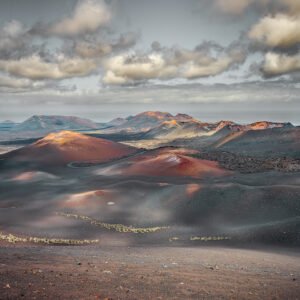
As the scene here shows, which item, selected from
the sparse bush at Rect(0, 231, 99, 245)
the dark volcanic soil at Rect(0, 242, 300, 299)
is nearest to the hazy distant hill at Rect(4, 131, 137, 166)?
the sparse bush at Rect(0, 231, 99, 245)

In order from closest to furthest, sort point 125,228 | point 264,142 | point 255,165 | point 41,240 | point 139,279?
point 139,279, point 41,240, point 125,228, point 255,165, point 264,142

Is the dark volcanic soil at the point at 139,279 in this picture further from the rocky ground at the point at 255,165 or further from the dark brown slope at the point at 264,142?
the dark brown slope at the point at 264,142

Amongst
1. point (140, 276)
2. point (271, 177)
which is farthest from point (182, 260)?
point (271, 177)

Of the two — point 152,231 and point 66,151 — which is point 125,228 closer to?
point 152,231

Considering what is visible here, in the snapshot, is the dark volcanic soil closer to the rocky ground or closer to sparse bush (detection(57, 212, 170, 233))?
sparse bush (detection(57, 212, 170, 233))

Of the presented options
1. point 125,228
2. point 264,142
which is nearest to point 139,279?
point 125,228
